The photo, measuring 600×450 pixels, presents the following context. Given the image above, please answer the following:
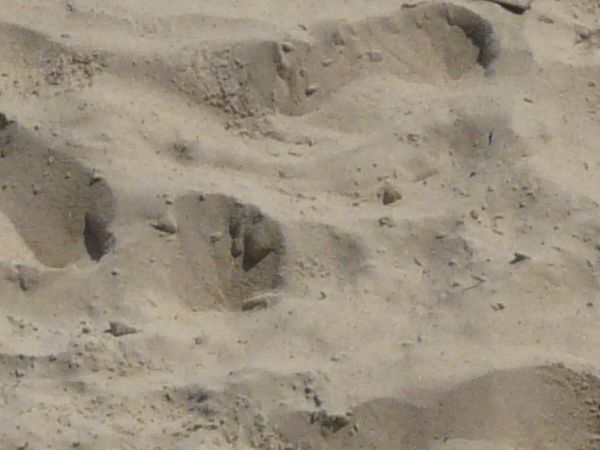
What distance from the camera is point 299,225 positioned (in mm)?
2422

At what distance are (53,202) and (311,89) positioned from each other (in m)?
0.51

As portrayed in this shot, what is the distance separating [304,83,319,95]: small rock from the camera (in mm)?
2713

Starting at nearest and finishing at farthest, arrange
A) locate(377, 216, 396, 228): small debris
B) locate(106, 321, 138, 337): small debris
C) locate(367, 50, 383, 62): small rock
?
1. locate(106, 321, 138, 337): small debris
2. locate(377, 216, 396, 228): small debris
3. locate(367, 50, 383, 62): small rock

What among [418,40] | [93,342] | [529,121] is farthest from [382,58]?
[93,342]

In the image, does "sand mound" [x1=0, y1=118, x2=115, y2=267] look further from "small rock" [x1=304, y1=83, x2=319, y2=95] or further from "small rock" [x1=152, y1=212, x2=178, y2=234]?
"small rock" [x1=304, y1=83, x2=319, y2=95]

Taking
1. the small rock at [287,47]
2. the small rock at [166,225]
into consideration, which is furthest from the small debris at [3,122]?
the small rock at [287,47]

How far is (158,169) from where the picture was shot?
254 cm

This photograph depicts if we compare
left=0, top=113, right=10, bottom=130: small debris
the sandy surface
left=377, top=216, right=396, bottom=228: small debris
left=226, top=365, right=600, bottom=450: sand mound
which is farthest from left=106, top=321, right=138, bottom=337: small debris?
left=0, top=113, right=10, bottom=130: small debris

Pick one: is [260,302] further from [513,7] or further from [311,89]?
[513,7]

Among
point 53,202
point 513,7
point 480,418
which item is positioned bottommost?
point 53,202

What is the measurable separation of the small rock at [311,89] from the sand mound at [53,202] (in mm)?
426

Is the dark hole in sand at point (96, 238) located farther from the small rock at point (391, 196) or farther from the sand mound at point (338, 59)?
the small rock at point (391, 196)

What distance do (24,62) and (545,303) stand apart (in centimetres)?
109

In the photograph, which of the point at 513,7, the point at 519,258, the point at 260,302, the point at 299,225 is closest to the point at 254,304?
the point at 260,302
